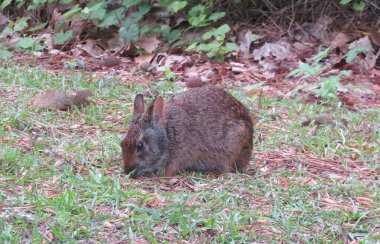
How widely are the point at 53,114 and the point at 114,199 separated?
2.04 m

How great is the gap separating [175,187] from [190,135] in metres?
0.55

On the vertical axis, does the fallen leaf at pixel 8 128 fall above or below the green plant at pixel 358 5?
above

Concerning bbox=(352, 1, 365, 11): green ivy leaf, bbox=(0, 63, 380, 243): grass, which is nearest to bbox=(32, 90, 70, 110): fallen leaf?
bbox=(0, 63, 380, 243): grass

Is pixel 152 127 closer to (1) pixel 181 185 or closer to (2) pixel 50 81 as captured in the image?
(1) pixel 181 185

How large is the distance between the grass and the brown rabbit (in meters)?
0.15

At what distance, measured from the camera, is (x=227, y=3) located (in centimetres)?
1035

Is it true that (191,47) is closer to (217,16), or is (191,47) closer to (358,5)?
(217,16)

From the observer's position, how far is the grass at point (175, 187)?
3.82 metres

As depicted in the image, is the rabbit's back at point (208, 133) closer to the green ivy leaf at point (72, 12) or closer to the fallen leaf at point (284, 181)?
the fallen leaf at point (284, 181)

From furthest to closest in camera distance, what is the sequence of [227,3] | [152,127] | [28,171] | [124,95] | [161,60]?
[227,3] < [161,60] < [124,95] < [152,127] < [28,171]

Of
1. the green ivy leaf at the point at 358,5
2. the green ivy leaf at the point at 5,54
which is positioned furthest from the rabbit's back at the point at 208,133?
the green ivy leaf at the point at 358,5

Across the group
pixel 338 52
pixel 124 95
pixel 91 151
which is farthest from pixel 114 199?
pixel 338 52

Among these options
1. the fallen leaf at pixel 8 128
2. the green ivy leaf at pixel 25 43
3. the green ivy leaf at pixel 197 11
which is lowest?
the green ivy leaf at pixel 197 11

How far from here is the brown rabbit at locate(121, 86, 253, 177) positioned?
4836 millimetres
